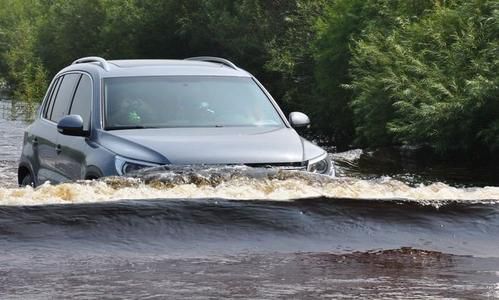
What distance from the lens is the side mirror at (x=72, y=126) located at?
9.11 m

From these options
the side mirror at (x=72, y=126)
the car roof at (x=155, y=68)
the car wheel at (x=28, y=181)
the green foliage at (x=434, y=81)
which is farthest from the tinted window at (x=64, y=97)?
the green foliage at (x=434, y=81)

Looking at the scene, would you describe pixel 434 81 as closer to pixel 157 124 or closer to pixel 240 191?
pixel 157 124

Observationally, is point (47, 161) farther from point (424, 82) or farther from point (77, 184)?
point (424, 82)

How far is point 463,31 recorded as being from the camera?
75.5ft

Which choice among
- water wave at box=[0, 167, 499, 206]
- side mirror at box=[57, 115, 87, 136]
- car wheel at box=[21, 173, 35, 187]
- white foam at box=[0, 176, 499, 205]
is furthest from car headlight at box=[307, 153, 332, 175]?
car wheel at box=[21, 173, 35, 187]

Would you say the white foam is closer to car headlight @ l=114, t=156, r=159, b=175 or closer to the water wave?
the water wave

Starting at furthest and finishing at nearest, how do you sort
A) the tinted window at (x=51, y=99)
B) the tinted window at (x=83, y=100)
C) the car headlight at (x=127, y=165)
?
the tinted window at (x=51, y=99) < the tinted window at (x=83, y=100) < the car headlight at (x=127, y=165)

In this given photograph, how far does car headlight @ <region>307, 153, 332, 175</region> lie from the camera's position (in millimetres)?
8742

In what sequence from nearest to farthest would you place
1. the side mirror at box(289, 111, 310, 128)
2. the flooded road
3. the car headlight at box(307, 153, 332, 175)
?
1. the flooded road
2. the car headlight at box(307, 153, 332, 175)
3. the side mirror at box(289, 111, 310, 128)

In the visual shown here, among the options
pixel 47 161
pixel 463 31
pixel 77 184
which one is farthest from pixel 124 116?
pixel 463 31

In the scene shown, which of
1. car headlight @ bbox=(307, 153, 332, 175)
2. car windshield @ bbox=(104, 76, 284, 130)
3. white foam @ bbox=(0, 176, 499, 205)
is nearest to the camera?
white foam @ bbox=(0, 176, 499, 205)

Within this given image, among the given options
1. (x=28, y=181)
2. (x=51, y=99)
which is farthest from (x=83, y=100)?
(x=28, y=181)

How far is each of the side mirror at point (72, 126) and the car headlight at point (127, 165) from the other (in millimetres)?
753

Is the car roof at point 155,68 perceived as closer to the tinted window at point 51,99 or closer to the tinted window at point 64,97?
the tinted window at point 64,97
